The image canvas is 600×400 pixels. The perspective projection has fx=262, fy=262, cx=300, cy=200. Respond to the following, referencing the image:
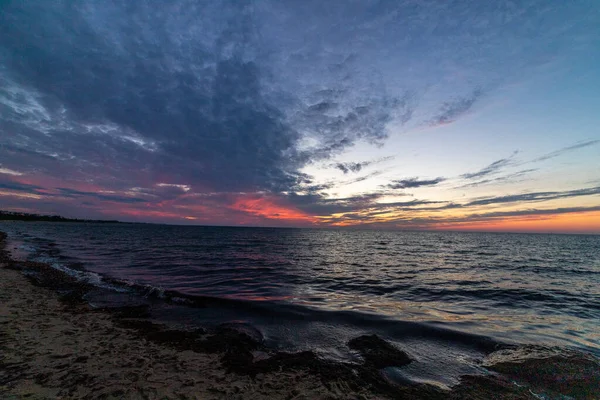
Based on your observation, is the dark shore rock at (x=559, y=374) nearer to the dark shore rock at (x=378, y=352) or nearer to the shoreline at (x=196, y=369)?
the shoreline at (x=196, y=369)

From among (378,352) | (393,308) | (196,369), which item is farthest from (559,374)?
(196,369)

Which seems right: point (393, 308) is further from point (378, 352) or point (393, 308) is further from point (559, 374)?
point (559, 374)

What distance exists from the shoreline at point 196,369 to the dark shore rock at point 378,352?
37 mm

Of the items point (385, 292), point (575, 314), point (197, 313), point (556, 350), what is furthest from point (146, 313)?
point (575, 314)

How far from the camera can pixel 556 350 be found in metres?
9.79

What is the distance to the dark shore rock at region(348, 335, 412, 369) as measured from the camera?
8484 millimetres

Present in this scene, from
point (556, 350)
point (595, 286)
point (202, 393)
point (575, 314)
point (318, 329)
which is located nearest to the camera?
point (202, 393)

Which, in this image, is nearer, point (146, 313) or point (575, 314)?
point (146, 313)

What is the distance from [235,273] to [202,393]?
66.7ft

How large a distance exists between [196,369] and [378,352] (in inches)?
237

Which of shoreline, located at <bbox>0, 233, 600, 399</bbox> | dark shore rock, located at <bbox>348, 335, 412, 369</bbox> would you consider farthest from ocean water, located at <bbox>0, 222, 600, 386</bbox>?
shoreline, located at <bbox>0, 233, 600, 399</bbox>

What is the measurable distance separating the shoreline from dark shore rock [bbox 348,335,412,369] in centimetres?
4

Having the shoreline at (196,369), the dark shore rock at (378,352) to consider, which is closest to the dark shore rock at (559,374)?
the shoreline at (196,369)

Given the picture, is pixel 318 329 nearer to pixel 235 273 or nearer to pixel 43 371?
pixel 43 371
